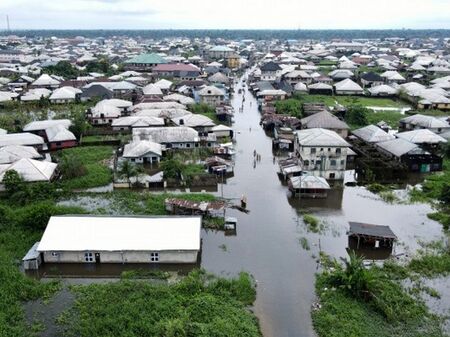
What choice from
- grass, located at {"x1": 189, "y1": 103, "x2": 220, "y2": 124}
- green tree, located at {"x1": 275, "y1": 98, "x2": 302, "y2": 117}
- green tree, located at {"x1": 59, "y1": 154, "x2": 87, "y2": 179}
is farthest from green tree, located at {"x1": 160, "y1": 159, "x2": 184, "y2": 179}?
green tree, located at {"x1": 275, "y1": 98, "x2": 302, "y2": 117}

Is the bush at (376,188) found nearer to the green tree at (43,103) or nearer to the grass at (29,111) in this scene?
the grass at (29,111)

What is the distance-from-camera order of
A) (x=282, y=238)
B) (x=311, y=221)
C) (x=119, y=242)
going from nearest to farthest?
(x=119, y=242), (x=282, y=238), (x=311, y=221)

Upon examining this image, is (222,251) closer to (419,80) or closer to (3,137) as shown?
(3,137)

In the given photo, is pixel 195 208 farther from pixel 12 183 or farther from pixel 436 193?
pixel 436 193

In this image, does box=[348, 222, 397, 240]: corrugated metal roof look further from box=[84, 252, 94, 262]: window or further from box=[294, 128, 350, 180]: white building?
box=[84, 252, 94, 262]: window

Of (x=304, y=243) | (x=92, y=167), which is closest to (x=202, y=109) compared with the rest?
(x=92, y=167)

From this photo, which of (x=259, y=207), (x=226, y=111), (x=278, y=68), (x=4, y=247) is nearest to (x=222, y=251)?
(x=259, y=207)
